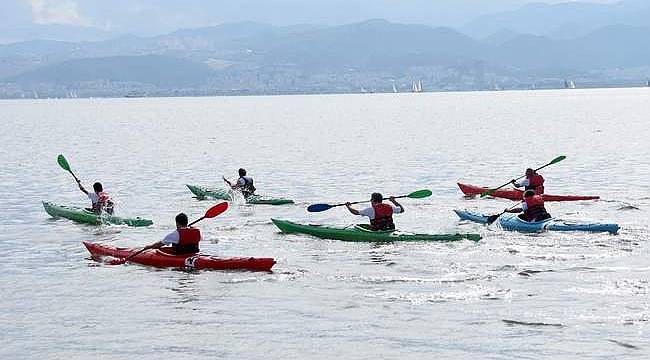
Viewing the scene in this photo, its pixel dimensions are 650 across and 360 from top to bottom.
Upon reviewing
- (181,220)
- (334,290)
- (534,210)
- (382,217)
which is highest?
(181,220)

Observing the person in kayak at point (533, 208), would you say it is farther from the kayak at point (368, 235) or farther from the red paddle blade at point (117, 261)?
the red paddle blade at point (117, 261)

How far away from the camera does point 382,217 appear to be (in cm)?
2944

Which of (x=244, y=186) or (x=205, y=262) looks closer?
(x=205, y=262)

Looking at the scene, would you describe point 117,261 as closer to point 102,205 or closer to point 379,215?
point 379,215

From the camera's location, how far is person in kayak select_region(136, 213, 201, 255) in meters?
25.4

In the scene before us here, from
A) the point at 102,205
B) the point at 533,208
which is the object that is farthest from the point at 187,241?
the point at 533,208

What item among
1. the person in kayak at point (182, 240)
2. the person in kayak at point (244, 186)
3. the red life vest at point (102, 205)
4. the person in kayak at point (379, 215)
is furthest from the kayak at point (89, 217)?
the person in kayak at point (379, 215)

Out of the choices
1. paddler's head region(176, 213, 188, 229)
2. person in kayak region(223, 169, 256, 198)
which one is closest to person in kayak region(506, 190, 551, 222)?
paddler's head region(176, 213, 188, 229)

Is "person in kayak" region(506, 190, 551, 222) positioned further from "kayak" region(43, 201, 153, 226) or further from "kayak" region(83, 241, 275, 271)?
"kayak" region(43, 201, 153, 226)

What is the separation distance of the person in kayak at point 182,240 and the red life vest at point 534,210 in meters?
11.3

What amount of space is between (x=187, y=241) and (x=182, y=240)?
5.3 inches

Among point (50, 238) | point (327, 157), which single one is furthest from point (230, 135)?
point (50, 238)

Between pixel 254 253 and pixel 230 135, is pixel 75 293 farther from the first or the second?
pixel 230 135

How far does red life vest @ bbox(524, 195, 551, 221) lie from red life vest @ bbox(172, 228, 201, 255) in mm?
11268
